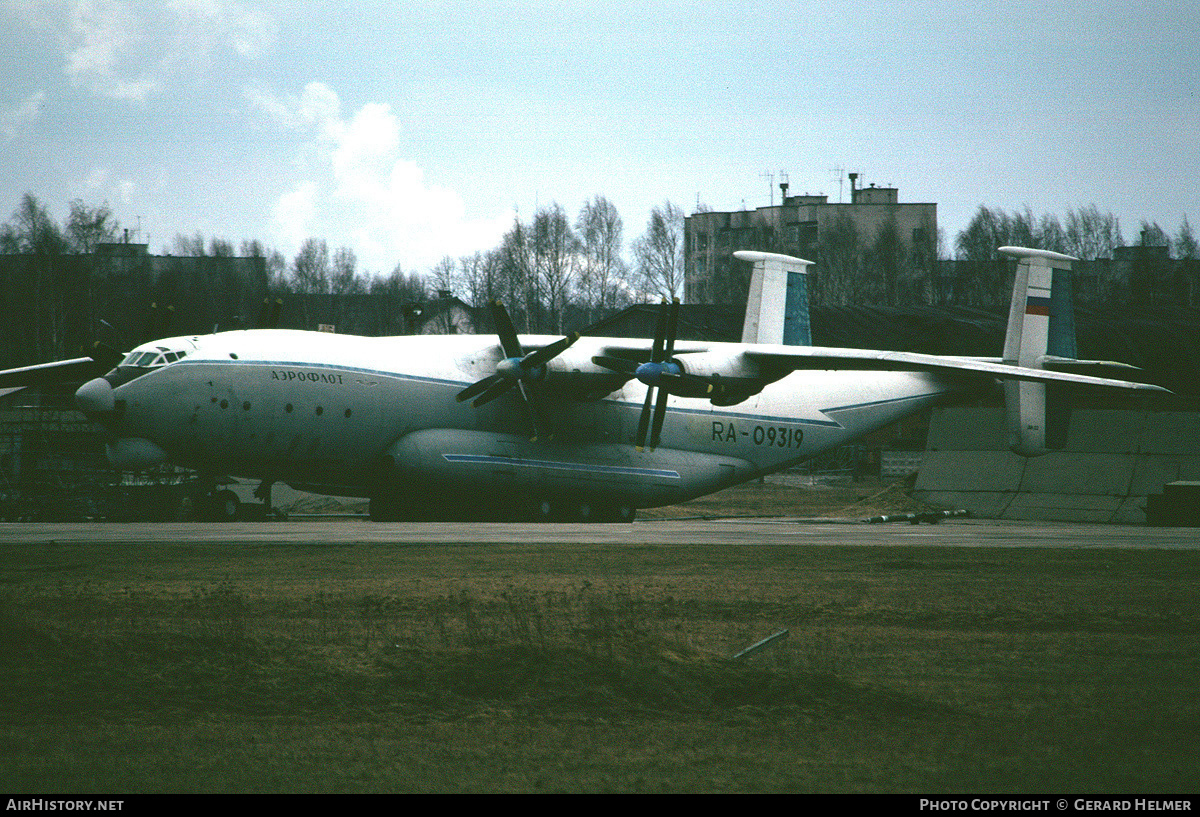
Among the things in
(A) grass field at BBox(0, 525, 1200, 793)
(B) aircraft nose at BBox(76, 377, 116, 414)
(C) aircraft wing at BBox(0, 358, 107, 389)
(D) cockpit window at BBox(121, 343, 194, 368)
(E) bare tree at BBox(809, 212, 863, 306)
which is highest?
(E) bare tree at BBox(809, 212, 863, 306)

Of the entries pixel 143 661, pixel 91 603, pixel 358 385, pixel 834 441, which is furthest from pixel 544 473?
pixel 143 661

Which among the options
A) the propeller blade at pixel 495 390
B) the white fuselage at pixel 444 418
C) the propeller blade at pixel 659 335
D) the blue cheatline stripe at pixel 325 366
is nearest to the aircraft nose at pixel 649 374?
the propeller blade at pixel 659 335

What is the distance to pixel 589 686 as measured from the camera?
8.86 meters

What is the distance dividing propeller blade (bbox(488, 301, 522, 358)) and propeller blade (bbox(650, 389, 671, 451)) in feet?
12.3

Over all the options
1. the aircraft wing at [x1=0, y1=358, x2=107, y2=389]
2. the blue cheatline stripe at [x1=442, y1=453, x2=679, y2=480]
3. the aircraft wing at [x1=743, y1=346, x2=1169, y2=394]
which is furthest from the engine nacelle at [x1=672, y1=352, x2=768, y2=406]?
the aircraft wing at [x1=0, y1=358, x2=107, y2=389]

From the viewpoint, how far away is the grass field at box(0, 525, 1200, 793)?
696cm

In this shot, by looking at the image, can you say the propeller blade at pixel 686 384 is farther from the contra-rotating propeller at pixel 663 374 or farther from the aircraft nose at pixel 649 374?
the aircraft nose at pixel 649 374

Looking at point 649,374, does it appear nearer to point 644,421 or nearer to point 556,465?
point 644,421

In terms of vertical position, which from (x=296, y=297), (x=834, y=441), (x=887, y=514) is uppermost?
(x=296, y=297)

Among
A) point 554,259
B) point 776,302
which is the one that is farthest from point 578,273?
point 776,302

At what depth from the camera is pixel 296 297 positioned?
89125 millimetres

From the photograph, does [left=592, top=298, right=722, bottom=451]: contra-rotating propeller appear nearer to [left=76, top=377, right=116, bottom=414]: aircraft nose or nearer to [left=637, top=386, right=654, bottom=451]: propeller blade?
[left=637, top=386, right=654, bottom=451]: propeller blade
